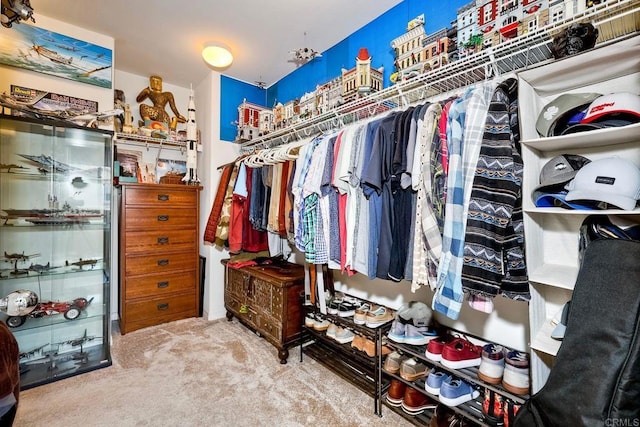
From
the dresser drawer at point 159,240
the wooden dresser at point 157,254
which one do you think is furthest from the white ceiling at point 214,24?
the dresser drawer at point 159,240

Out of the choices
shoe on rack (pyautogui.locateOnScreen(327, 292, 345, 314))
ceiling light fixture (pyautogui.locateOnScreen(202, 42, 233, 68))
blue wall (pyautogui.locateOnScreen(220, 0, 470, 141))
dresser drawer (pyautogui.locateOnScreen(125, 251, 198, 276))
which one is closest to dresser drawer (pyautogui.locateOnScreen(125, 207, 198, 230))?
dresser drawer (pyautogui.locateOnScreen(125, 251, 198, 276))

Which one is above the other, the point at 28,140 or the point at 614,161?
the point at 28,140

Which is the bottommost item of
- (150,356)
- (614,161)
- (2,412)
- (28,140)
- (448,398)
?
(150,356)

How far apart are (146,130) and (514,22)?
3119mm

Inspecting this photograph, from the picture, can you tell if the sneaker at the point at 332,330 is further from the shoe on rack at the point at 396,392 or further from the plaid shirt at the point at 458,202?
the plaid shirt at the point at 458,202

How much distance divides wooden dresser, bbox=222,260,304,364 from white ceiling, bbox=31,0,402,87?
2.01 meters

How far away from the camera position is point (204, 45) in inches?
101

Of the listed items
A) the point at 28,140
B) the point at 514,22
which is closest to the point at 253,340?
the point at 28,140

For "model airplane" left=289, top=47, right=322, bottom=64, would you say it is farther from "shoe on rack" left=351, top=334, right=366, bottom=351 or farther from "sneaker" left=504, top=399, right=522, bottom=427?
"sneaker" left=504, top=399, right=522, bottom=427

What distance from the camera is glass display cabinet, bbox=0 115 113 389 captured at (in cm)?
202

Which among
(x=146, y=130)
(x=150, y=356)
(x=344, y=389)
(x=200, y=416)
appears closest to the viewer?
(x=200, y=416)

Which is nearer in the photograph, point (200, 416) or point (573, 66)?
point (573, 66)

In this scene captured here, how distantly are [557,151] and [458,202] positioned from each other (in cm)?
57

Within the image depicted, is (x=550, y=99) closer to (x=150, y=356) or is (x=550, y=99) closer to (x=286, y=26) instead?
(x=286, y=26)
